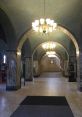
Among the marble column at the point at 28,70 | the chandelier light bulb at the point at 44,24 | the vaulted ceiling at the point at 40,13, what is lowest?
the marble column at the point at 28,70

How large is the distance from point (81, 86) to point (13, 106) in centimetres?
581

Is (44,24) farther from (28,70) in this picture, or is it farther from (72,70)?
(28,70)

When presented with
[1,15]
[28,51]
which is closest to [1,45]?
[28,51]

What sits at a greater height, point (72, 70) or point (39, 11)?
point (39, 11)

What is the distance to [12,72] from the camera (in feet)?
46.2

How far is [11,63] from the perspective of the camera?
14.2 meters

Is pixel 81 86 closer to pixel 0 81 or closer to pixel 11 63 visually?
pixel 11 63

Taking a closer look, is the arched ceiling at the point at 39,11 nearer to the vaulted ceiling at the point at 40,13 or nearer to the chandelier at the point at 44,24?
the vaulted ceiling at the point at 40,13

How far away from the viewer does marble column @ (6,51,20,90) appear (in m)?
14.0

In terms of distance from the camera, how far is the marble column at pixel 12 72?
1396 centimetres

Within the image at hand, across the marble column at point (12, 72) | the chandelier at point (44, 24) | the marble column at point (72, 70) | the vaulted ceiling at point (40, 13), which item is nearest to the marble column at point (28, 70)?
the marble column at point (72, 70)

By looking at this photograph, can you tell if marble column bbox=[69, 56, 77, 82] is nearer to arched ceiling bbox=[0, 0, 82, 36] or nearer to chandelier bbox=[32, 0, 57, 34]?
arched ceiling bbox=[0, 0, 82, 36]

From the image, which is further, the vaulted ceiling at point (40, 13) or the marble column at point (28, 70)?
the marble column at point (28, 70)

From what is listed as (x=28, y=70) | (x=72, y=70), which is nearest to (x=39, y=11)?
(x=72, y=70)
